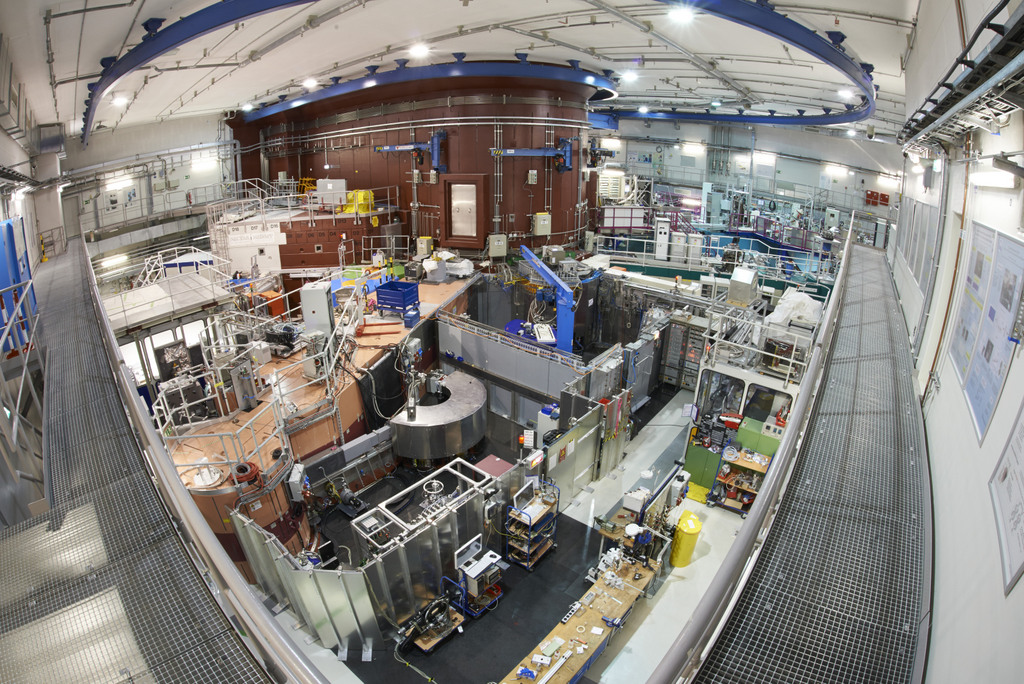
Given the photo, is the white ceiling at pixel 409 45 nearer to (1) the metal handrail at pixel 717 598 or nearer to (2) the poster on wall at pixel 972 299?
(2) the poster on wall at pixel 972 299

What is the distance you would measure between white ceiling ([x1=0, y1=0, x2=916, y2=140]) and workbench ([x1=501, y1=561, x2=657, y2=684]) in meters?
7.17

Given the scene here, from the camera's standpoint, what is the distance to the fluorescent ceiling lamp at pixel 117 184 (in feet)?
57.0

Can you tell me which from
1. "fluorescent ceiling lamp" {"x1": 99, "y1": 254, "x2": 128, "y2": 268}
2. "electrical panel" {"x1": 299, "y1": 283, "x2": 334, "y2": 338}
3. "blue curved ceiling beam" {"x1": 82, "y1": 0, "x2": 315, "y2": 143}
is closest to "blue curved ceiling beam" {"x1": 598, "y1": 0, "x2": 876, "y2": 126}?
"blue curved ceiling beam" {"x1": 82, "y1": 0, "x2": 315, "y2": 143}

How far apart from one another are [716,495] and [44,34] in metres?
10.8

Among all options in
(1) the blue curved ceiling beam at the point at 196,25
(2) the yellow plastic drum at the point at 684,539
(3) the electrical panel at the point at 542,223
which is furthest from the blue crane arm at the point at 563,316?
(1) the blue curved ceiling beam at the point at 196,25

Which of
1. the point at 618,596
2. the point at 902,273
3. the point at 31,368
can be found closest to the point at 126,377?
the point at 31,368

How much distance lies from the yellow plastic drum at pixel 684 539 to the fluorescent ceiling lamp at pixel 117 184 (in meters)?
19.8

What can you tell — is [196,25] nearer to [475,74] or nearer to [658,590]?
[475,74]

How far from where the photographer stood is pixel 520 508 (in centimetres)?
748

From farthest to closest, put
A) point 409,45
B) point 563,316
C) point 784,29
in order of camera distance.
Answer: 1. point 563,316
2. point 409,45
3. point 784,29

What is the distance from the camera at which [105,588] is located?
2.80 metres

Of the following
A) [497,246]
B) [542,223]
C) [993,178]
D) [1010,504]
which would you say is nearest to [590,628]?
[1010,504]

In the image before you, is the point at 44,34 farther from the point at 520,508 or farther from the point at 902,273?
the point at 902,273

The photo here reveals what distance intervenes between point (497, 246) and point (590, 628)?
1093 cm
